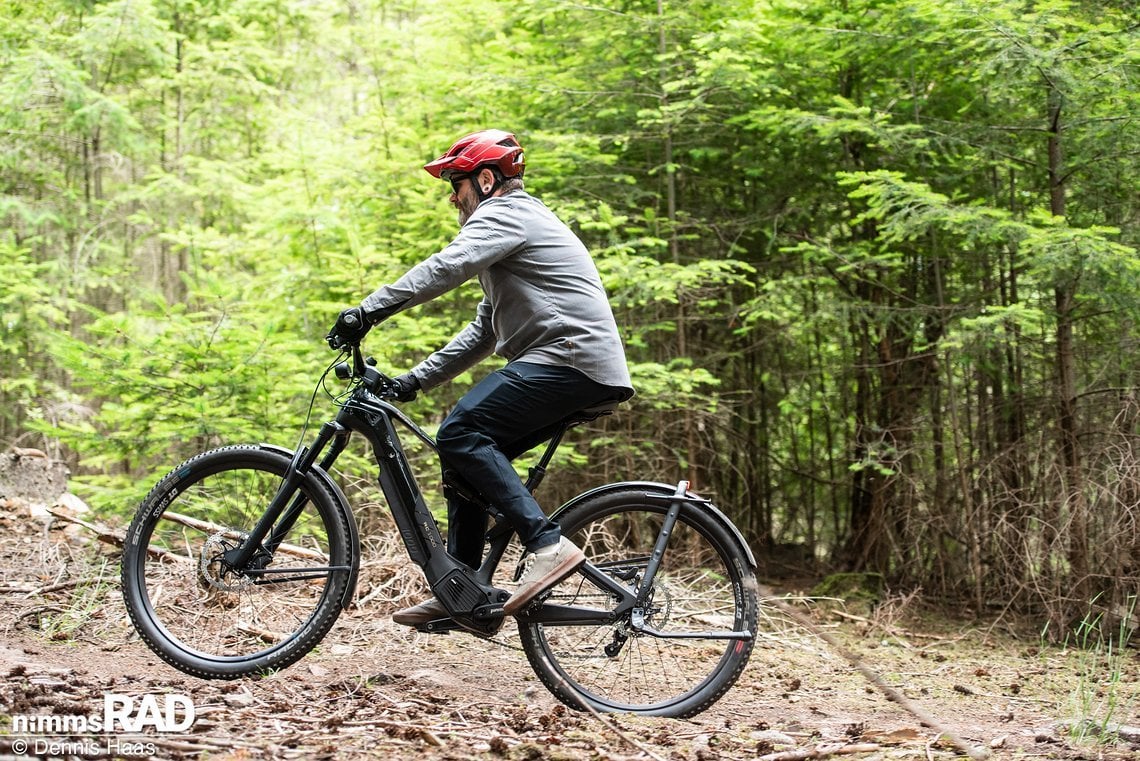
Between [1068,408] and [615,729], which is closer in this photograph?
[615,729]

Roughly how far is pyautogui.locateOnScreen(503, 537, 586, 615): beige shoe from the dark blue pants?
52 millimetres

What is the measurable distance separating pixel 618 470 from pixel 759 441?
8.81 feet

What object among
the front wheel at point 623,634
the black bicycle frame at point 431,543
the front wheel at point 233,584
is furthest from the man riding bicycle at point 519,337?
the front wheel at point 233,584

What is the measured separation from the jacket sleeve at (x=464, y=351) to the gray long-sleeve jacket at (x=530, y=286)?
0.29 meters

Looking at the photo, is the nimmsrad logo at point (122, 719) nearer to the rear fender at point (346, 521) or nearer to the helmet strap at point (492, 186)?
the rear fender at point (346, 521)

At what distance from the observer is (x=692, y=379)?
23.0ft

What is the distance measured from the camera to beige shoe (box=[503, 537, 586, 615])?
10.9 ft

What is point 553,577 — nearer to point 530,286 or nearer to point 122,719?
point 530,286

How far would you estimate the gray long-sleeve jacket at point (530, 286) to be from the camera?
3.23 metres

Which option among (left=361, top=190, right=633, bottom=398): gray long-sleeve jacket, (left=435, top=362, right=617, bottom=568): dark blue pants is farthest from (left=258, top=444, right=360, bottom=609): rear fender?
(left=361, top=190, right=633, bottom=398): gray long-sleeve jacket

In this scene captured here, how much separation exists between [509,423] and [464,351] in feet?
1.85

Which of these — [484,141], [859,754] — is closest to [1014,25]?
[484,141]

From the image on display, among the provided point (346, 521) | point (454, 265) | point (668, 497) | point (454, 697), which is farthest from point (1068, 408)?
point (346, 521)

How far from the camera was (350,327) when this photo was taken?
323 cm
